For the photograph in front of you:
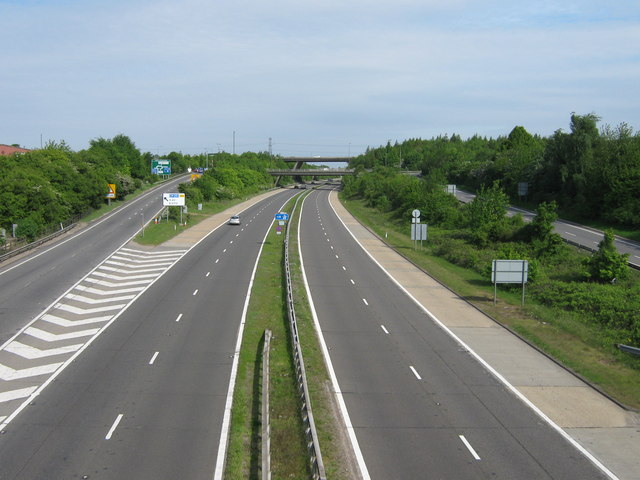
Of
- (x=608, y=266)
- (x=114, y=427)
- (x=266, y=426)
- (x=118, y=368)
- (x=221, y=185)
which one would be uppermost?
(x=221, y=185)

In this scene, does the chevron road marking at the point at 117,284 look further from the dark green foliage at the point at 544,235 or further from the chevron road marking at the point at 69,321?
the dark green foliage at the point at 544,235

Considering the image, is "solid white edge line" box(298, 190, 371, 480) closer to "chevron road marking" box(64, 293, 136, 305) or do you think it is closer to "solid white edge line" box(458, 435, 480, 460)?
"solid white edge line" box(458, 435, 480, 460)

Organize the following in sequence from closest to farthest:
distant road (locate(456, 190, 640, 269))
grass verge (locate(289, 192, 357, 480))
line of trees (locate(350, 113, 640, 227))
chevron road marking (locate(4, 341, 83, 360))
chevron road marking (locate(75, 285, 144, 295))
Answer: grass verge (locate(289, 192, 357, 480)) → chevron road marking (locate(4, 341, 83, 360)) → chevron road marking (locate(75, 285, 144, 295)) → distant road (locate(456, 190, 640, 269)) → line of trees (locate(350, 113, 640, 227))

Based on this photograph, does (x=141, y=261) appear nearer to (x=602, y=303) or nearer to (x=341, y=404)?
(x=602, y=303)

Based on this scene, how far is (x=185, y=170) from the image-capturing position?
19850cm

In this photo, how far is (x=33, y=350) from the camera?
24.5m

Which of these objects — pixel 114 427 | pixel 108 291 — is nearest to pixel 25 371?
pixel 114 427

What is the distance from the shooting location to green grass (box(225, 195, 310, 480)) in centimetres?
1430

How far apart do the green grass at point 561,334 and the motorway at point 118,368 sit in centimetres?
1298

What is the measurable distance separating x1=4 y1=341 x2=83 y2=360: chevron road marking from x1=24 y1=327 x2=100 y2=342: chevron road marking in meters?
1.26

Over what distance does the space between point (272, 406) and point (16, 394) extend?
815cm

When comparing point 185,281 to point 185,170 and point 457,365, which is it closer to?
point 457,365

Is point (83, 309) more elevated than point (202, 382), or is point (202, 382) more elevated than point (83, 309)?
point (202, 382)

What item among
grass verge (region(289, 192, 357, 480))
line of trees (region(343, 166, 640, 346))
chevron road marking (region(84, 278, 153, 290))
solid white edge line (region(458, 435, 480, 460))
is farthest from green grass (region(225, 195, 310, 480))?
line of trees (region(343, 166, 640, 346))
